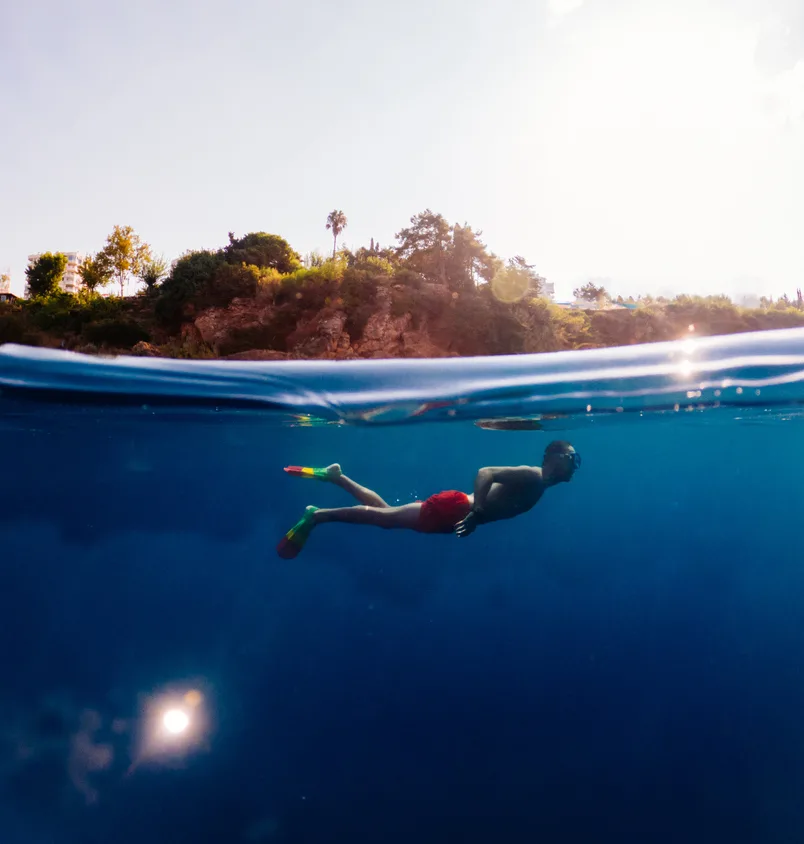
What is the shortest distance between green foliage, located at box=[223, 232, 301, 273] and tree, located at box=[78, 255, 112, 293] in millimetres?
7105

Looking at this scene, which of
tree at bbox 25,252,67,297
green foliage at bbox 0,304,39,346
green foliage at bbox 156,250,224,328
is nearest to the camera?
green foliage at bbox 156,250,224,328

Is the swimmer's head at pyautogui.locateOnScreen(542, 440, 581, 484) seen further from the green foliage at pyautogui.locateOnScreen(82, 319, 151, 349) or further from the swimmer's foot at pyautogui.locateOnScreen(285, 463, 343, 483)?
the green foliage at pyautogui.locateOnScreen(82, 319, 151, 349)

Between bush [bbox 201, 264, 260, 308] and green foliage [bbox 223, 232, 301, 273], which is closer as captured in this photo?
bush [bbox 201, 264, 260, 308]

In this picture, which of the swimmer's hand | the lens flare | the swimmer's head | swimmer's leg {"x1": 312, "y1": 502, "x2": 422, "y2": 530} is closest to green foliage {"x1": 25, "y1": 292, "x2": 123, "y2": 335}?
the lens flare

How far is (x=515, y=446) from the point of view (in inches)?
742

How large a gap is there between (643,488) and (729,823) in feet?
81.1

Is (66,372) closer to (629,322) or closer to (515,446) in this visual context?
(515,446)

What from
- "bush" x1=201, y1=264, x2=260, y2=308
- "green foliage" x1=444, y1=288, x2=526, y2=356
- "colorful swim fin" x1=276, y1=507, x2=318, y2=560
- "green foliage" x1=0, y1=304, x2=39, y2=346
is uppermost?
"bush" x1=201, y1=264, x2=260, y2=308

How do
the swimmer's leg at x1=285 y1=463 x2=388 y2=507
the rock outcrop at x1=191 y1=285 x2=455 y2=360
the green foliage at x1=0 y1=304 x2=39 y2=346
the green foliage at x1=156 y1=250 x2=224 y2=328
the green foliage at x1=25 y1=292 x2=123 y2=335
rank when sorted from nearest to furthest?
1. the swimmer's leg at x1=285 y1=463 x2=388 y2=507
2. the rock outcrop at x1=191 y1=285 x2=455 y2=360
3. the green foliage at x1=156 y1=250 x2=224 y2=328
4. the green foliage at x1=0 y1=304 x2=39 y2=346
5. the green foliage at x1=25 y1=292 x2=123 y2=335

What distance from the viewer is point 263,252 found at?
2592 cm

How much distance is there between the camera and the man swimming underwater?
21.9 ft

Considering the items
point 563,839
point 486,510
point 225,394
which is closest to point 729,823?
point 563,839

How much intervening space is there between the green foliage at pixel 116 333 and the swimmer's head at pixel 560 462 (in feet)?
72.1

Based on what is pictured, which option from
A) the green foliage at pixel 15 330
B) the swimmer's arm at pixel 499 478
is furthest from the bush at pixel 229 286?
the swimmer's arm at pixel 499 478
